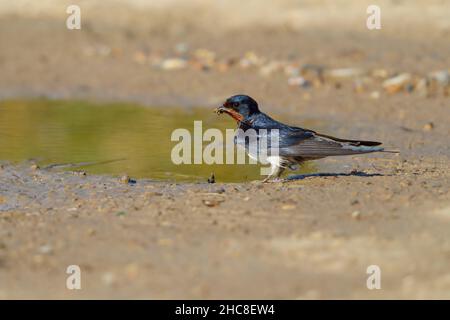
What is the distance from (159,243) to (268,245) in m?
0.65

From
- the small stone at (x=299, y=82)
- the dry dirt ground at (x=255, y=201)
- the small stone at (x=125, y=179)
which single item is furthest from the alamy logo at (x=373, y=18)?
the small stone at (x=125, y=179)

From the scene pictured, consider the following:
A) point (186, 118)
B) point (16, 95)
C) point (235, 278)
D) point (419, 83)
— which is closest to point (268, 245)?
point (235, 278)

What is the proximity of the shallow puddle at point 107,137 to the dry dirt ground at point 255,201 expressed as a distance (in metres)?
0.48

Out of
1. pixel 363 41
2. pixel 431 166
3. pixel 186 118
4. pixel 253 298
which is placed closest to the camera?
pixel 253 298

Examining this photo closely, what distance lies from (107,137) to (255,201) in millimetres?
3676

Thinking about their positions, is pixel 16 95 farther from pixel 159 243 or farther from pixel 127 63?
pixel 159 243

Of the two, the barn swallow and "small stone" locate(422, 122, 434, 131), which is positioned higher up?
"small stone" locate(422, 122, 434, 131)

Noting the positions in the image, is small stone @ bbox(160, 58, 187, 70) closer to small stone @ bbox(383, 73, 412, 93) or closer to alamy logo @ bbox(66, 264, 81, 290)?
small stone @ bbox(383, 73, 412, 93)

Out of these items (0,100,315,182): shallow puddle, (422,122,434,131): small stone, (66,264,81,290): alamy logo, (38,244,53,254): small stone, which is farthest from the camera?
(422,122,434,131): small stone

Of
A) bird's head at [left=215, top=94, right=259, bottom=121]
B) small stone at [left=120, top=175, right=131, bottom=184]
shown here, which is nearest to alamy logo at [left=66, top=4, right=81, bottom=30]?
bird's head at [left=215, top=94, right=259, bottom=121]

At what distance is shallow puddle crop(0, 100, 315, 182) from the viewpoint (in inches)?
338

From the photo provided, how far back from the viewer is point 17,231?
19.8 ft

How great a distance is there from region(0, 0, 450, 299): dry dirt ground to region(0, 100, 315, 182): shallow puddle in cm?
48

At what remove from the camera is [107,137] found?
32.8 feet
